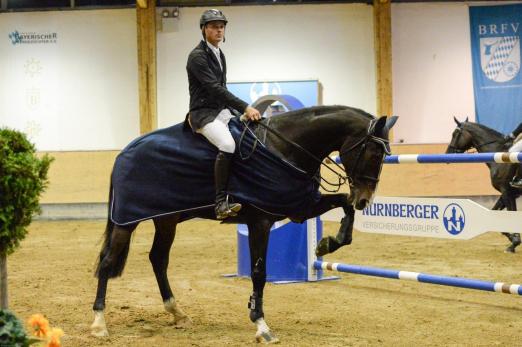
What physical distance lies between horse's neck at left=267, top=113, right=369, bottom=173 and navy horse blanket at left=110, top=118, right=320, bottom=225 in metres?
0.09

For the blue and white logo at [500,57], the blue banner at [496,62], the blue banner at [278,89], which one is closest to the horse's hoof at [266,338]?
the blue banner at [278,89]

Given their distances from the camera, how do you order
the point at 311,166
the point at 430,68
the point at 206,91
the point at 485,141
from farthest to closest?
1. the point at 430,68
2. the point at 485,141
3. the point at 206,91
4. the point at 311,166

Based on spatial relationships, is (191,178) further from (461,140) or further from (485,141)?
(461,140)

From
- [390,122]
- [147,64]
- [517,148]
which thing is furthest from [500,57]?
[390,122]

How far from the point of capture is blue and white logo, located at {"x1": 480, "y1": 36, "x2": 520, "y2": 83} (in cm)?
1716

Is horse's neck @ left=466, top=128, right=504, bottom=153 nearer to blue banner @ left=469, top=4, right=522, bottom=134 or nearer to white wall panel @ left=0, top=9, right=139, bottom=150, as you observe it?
blue banner @ left=469, top=4, right=522, bottom=134

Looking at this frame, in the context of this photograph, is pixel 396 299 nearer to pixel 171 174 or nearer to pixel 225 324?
pixel 225 324

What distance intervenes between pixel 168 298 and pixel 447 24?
1335 cm

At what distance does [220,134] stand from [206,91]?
15.5 inches

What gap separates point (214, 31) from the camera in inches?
216

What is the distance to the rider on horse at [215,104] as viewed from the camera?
5254 mm

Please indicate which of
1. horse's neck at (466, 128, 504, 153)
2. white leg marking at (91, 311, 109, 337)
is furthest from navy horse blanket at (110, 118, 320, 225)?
horse's neck at (466, 128, 504, 153)

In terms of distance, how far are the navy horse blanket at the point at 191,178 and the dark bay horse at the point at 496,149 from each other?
5790mm

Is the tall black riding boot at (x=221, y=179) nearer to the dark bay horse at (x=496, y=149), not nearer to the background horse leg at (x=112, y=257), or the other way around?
the background horse leg at (x=112, y=257)
